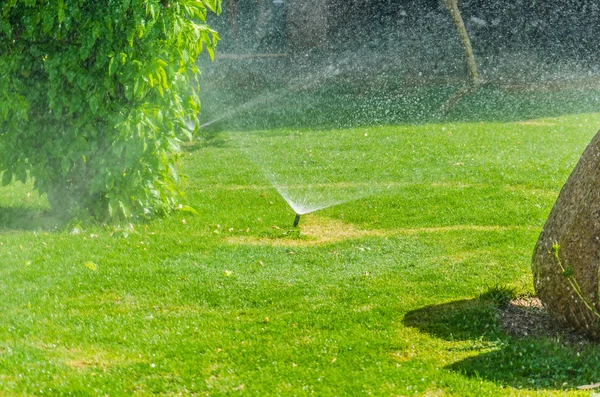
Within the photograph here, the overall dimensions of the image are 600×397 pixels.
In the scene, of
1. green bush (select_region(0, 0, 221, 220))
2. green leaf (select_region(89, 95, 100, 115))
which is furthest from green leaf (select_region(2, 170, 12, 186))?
green leaf (select_region(89, 95, 100, 115))

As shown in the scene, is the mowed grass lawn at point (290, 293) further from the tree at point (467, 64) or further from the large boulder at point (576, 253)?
the tree at point (467, 64)

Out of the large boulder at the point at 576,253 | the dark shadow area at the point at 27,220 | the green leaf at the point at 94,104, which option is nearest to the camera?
the large boulder at the point at 576,253

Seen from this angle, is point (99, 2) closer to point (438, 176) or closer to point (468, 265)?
point (468, 265)

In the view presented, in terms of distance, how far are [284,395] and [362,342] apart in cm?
83

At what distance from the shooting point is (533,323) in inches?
210

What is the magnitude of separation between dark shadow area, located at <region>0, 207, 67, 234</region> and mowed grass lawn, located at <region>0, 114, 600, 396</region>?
0.03 metres

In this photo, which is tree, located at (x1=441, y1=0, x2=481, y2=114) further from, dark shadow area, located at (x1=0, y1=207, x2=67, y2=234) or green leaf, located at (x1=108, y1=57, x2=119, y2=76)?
green leaf, located at (x1=108, y1=57, x2=119, y2=76)

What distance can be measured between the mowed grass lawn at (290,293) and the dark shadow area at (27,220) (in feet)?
0.08

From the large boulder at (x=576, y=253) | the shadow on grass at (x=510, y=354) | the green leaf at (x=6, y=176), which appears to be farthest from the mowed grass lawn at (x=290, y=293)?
the green leaf at (x=6, y=176)

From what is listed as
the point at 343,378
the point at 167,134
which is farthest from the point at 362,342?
the point at 167,134

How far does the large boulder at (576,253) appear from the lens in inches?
190

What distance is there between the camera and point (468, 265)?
6539 mm

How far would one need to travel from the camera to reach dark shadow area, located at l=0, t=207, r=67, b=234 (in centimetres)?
776

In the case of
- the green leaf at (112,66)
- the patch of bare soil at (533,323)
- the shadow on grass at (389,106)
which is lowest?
the shadow on grass at (389,106)
